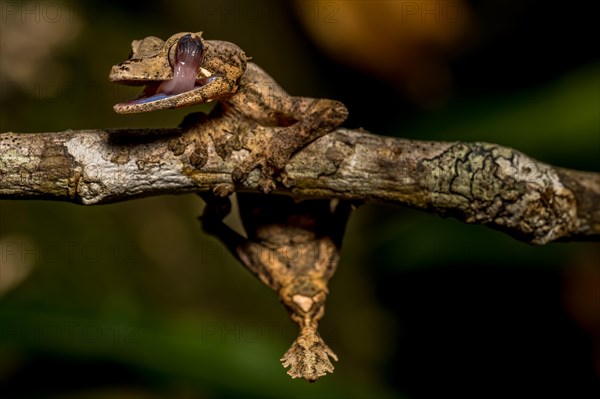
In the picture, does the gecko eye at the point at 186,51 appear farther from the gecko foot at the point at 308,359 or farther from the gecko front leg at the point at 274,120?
the gecko foot at the point at 308,359

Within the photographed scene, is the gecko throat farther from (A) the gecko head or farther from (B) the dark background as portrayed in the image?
(B) the dark background

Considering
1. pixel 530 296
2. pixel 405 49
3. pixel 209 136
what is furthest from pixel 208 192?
pixel 405 49

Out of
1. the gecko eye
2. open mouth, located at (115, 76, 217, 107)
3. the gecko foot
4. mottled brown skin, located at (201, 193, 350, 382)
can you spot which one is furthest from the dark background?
the gecko eye

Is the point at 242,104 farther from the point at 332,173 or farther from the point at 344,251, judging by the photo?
the point at 344,251

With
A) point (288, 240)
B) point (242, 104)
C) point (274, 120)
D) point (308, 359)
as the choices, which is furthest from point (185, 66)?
point (308, 359)

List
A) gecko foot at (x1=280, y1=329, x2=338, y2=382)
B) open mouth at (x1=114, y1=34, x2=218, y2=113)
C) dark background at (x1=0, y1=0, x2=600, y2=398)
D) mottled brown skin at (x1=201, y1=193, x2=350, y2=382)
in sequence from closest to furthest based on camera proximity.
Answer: open mouth at (x1=114, y1=34, x2=218, y2=113)
gecko foot at (x1=280, y1=329, x2=338, y2=382)
mottled brown skin at (x1=201, y1=193, x2=350, y2=382)
dark background at (x1=0, y1=0, x2=600, y2=398)

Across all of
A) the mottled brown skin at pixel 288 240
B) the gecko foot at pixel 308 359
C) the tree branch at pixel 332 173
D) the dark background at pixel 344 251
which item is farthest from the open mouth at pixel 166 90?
the dark background at pixel 344 251
